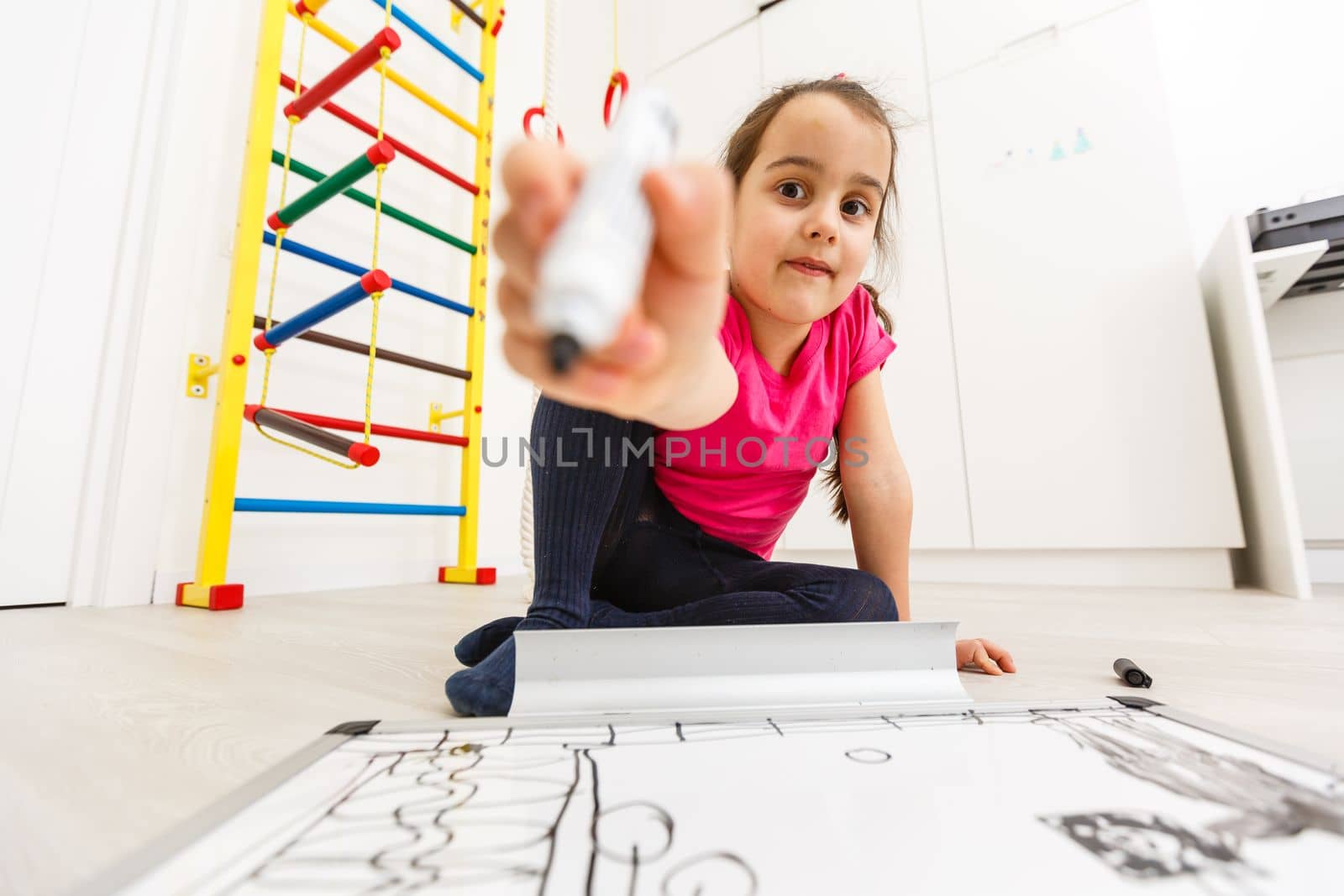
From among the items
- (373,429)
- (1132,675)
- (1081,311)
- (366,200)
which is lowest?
(1132,675)

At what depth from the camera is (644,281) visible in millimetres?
240

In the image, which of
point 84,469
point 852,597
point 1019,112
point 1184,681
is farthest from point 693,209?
point 1019,112

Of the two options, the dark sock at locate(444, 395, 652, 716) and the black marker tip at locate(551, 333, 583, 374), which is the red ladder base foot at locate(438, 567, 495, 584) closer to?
the dark sock at locate(444, 395, 652, 716)

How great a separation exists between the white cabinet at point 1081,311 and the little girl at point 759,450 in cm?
99

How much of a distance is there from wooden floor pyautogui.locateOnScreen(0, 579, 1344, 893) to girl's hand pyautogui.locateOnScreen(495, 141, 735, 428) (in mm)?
261

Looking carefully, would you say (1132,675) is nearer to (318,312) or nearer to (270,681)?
(270,681)

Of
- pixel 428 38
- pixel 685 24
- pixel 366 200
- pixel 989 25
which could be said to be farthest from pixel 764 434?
pixel 685 24

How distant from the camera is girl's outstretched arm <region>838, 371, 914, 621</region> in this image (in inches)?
27.6

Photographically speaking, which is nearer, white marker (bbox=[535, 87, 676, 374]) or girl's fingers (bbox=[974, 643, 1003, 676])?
white marker (bbox=[535, 87, 676, 374])

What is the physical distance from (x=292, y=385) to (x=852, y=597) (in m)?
1.32

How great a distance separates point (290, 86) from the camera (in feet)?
4.23

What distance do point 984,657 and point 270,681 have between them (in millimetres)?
639

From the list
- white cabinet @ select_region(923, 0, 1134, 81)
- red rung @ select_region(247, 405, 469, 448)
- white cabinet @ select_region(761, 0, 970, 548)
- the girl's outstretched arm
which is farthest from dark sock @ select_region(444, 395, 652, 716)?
white cabinet @ select_region(923, 0, 1134, 81)

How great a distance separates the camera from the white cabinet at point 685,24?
2.15 m
